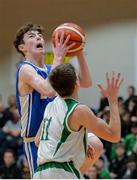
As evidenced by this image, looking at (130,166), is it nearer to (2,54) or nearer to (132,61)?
(132,61)

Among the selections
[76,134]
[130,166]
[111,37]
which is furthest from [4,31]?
[76,134]

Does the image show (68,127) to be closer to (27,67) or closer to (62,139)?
(62,139)

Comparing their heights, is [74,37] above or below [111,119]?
above

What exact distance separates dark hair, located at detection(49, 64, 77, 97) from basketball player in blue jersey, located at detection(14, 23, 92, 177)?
0.51 metres

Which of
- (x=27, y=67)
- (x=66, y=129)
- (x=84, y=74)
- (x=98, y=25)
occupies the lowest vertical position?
(x=98, y=25)

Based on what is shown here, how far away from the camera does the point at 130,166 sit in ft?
29.5

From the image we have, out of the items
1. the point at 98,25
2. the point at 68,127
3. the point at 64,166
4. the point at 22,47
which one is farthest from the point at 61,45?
the point at 98,25

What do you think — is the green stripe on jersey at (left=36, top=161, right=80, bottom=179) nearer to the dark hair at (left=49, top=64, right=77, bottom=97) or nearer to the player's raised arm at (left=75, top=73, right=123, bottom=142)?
the player's raised arm at (left=75, top=73, right=123, bottom=142)

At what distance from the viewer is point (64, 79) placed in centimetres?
346

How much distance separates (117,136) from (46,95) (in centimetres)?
79

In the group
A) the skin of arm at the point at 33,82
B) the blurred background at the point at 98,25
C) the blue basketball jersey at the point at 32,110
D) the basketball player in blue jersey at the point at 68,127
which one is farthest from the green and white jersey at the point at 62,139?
the blurred background at the point at 98,25

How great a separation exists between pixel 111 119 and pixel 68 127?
0.89 ft

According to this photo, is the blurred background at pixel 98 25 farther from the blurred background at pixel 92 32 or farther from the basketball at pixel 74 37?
the basketball at pixel 74 37

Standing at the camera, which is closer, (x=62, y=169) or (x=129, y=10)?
(x=62, y=169)
